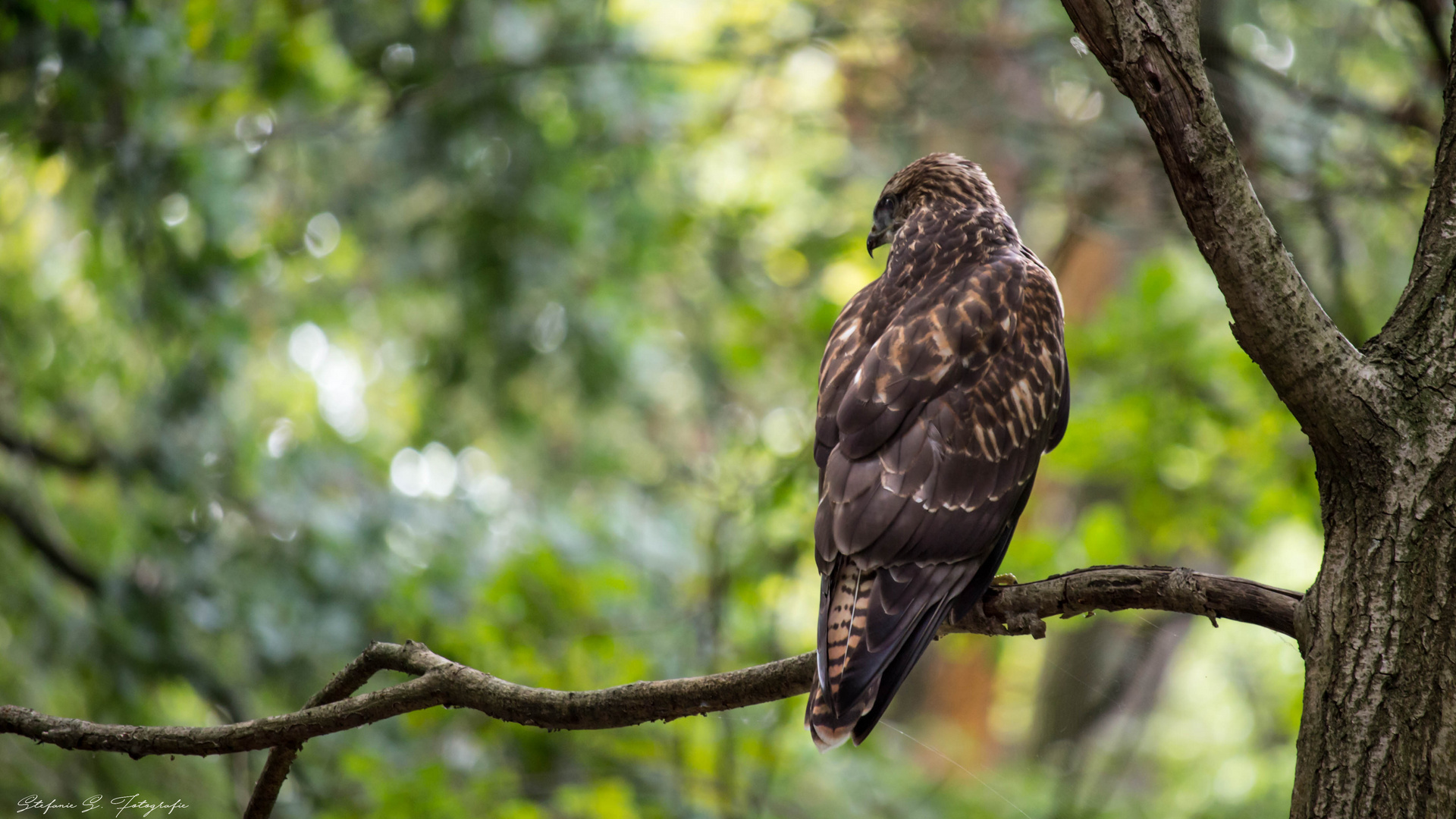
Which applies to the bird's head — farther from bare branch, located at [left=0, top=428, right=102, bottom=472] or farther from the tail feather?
bare branch, located at [left=0, top=428, right=102, bottom=472]

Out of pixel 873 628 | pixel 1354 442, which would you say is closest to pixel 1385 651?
pixel 1354 442

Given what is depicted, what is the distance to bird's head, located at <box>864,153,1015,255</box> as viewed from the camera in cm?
314

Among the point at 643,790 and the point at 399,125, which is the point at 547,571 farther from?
the point at 399,125

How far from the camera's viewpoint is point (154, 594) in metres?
4.67

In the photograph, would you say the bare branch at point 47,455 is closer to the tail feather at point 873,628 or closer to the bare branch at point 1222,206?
the tail feather at point 873,628

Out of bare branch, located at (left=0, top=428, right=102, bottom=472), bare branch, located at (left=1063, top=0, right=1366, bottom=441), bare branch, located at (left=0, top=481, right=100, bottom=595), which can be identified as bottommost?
bare branch, located at (left=0, top=481, right=100, bottom=595)

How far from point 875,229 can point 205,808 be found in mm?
3633

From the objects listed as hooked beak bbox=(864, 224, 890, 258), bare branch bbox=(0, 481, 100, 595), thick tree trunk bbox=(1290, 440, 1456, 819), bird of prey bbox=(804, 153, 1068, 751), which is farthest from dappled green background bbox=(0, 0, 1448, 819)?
thick tree trunk bbox=(1290, 440, 1456, 819)

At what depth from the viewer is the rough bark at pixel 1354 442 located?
4.74ft

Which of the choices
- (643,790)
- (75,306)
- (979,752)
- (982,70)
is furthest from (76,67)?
(979,752)
